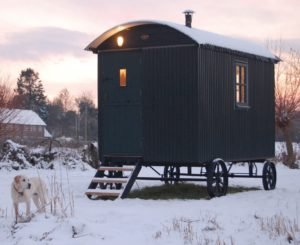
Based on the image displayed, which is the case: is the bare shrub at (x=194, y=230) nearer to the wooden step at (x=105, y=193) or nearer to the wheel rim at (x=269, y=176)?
the wooden step at (x=105, y=193)

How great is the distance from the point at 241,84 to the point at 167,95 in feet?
9.25

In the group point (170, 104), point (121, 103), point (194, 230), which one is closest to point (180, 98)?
point (170, 104)

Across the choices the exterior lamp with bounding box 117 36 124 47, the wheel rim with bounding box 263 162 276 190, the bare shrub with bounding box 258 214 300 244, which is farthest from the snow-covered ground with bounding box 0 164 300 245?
the exterior lamp with bounding box 117 36 124 47

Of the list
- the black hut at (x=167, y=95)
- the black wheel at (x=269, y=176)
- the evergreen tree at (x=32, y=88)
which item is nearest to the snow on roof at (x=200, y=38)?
the black hut at (x=167, y=95)

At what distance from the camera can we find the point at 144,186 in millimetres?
18859

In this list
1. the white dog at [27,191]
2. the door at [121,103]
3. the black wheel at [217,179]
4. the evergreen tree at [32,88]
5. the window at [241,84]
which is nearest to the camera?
the white dog at [27,191]

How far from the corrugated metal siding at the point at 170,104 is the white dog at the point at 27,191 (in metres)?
3.97

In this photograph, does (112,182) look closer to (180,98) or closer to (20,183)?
(180,98)

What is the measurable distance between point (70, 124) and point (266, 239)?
81518 mm

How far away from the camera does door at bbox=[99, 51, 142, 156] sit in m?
15.8

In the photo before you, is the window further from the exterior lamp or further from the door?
the exterior lamp

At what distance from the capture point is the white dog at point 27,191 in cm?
1157

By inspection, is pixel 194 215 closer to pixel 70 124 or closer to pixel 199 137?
pixel 199 137

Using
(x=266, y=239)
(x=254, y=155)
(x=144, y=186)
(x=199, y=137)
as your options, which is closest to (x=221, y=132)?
(x=199, y=137)
